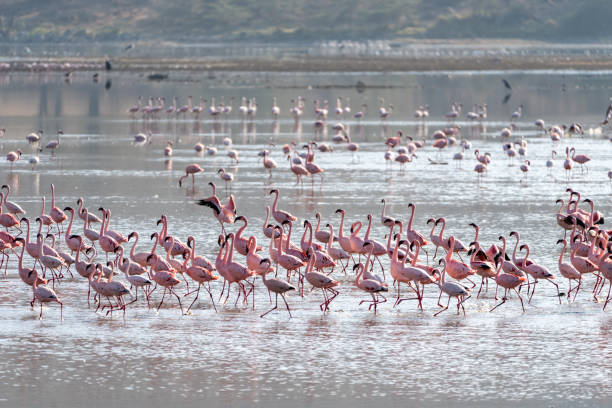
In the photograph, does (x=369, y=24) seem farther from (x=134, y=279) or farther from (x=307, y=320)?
(x=307, y=320)

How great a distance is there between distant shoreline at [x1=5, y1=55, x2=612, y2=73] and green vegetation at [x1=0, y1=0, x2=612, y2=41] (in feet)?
257

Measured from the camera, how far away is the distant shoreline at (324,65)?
84.7 m

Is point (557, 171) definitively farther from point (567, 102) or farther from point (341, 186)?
point (567, 102)

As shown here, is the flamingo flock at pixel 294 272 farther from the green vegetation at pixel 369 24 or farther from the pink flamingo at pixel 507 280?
the green vegetation at pixel 369 24

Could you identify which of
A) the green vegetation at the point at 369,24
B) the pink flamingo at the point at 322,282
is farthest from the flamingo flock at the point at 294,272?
the green vegetation at the point at 369,24

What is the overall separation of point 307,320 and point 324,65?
7797 centimetres

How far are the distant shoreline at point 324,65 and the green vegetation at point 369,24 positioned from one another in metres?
78.2

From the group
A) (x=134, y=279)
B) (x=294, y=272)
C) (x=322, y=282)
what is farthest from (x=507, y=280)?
(x=134, y=279)

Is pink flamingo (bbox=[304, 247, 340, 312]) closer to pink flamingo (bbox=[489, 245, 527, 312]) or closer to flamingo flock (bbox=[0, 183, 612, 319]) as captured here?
flamingo flock (bbox=[0, 183, 612, 319])

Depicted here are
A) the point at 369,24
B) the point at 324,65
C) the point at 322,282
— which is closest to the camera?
the point at 322,282

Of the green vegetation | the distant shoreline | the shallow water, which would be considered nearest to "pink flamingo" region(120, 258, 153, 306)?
the shallow water

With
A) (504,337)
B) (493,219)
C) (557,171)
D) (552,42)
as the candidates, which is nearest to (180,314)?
(504,337)

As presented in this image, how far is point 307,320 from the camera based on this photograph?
1384 cm

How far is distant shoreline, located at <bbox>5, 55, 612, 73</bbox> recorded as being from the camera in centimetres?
8469
